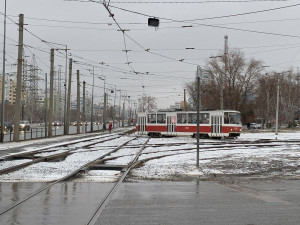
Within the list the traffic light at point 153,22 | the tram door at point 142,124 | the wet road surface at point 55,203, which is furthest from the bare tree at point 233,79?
the wet road surface at point 55,203

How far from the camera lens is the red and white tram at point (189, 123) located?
123ft

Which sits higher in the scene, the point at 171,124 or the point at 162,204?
the point at 171,124

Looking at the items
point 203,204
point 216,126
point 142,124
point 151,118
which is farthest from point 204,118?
point 203,204

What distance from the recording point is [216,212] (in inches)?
289

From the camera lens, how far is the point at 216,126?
38156 mm

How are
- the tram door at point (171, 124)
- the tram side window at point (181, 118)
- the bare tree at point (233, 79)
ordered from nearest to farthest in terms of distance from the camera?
the tram side window at point (181, 118) < the tram door at point (171, 124) < the bare tree at point (233, 79)

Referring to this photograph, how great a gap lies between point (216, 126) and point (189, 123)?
3.14 metres

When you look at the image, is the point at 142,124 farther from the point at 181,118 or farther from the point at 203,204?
the point at 203,204

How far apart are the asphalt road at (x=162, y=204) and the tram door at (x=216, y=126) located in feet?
88.0

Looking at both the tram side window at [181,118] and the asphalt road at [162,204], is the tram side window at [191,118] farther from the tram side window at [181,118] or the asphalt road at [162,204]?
the asphalt road at [162,204]

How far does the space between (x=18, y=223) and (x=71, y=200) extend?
2.03 m

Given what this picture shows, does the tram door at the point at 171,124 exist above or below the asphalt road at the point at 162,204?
above

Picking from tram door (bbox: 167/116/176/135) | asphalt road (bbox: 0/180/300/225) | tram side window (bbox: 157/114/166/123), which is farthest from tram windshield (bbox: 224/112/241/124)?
asphalt road (bbox: 0/180/300/225)

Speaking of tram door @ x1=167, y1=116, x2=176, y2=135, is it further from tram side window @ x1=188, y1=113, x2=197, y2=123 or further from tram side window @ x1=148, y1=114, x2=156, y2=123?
tram side window @ x1=148, y1=114, x2=156, y2=123
